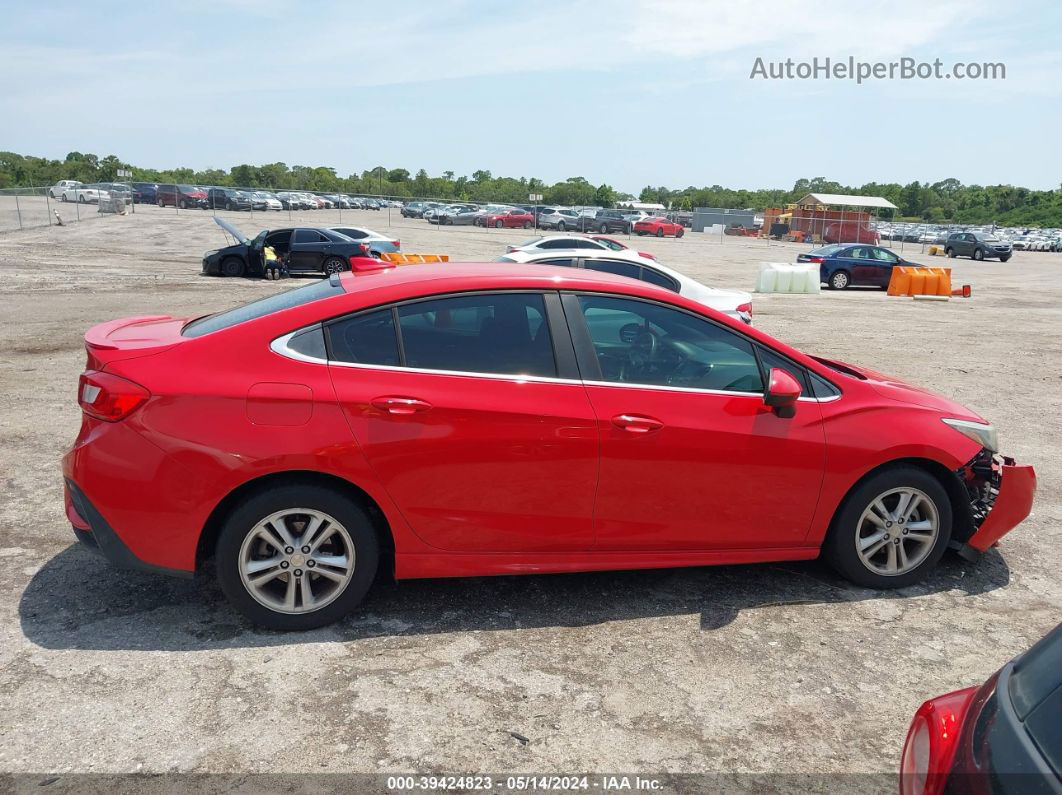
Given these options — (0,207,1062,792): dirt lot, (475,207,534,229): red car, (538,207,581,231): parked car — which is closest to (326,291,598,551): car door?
(0,207,1062,792): dirt lot

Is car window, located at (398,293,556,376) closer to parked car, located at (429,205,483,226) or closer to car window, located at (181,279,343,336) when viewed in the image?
car window, located at (181,279,343,336)

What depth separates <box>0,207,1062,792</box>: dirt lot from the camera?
3.22 metres

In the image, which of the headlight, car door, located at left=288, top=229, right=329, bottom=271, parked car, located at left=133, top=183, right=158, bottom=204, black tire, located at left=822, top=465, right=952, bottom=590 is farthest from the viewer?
parked car, located at left=133, top=183, right=158, bottom=204

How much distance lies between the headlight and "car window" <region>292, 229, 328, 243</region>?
19.6 meters

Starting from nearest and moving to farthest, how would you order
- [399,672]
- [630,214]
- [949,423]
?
[399,672] < [949,423] < [630,214]

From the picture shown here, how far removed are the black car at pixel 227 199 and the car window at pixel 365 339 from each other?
198ft

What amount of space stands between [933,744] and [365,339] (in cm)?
288

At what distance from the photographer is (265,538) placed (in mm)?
3895

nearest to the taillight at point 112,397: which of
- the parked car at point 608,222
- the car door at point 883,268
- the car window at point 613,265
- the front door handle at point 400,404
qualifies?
the front door handle at point 400,404

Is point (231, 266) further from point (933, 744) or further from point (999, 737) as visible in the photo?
point (999, 737)

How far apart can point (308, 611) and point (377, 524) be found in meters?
0.50

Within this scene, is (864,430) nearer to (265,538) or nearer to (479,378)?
(479,378)

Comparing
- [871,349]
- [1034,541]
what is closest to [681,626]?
[1034,541]

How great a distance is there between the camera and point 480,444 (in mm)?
3982
